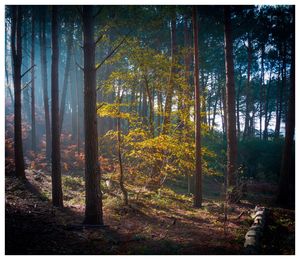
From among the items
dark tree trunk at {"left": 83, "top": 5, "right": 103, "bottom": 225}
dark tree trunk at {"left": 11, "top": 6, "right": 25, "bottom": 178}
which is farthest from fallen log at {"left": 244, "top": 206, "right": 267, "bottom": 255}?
dark tree trunk at {"left": 11, "top": 6, "right": 25, "bottom": 178}

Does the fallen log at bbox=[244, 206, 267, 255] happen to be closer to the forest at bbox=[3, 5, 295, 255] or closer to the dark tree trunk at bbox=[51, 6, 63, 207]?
the forest at bbox=[3, 5, 295, 255]

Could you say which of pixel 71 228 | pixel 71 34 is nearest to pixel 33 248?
pixel 71 228

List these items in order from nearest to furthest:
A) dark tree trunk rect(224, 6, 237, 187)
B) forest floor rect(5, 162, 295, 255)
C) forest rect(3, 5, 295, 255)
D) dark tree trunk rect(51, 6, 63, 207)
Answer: forest floor rect(5, 162, 295, 255), forest rect(3, 5, 295, 255), dark tree trunk rect(51, 6, 63, 207), dark tree trunk rect(224, 6, 237, 187)

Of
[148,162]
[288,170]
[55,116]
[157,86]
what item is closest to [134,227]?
[148,162]

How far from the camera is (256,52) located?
2073cm

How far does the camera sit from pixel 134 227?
7.09 meters

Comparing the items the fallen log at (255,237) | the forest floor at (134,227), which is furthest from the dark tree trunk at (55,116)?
the fallen log at (255,237)

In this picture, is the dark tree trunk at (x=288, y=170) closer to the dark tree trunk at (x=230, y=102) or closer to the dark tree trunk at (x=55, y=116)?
the dark tree trunk at (x=230, y=102)

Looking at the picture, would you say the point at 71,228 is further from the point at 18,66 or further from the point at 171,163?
the point at 18,66

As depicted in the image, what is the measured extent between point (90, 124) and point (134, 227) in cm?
304

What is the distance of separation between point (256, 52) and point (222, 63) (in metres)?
2.90

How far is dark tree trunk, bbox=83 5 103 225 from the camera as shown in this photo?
6359mm

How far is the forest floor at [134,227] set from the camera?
556cm

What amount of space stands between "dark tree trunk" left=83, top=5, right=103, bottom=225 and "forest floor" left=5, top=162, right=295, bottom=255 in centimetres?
57
